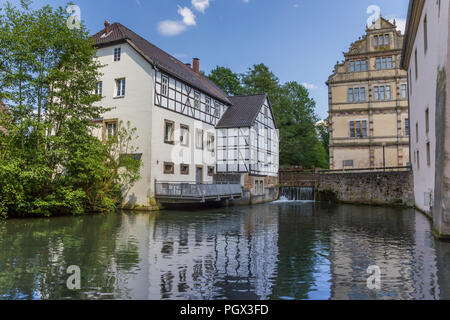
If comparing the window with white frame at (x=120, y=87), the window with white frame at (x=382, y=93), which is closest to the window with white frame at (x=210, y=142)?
the window with white frame at (x=120, y=87)

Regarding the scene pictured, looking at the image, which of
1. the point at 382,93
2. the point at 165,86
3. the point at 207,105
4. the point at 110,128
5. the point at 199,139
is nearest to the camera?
the point at 165,86

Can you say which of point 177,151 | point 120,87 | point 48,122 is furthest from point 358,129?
point 48,122

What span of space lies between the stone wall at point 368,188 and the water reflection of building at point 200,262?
16.0 meters

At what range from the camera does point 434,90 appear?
41.4ft

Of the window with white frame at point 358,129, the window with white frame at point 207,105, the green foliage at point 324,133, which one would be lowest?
the window with white frame at point 358,129

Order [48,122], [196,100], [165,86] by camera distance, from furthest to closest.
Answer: [196,100]
[165,86]
[48,122]

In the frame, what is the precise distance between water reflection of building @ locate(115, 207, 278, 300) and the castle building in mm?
24025

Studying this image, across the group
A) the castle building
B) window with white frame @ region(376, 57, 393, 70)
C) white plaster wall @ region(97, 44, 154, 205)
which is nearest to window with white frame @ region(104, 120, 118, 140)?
white plaster wall @ region(97, 44, 154, 205)

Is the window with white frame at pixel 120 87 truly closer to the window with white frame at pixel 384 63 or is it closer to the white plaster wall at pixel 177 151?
the white plaster wall at pixel 177 151

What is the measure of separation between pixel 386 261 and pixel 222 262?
383 centimetres

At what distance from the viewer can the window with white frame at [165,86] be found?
74.2 feet

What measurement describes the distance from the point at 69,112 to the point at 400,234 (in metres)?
16.8

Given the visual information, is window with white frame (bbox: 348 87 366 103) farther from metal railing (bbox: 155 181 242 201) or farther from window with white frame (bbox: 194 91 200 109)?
metal railing (bbox: 155 181 242 201)

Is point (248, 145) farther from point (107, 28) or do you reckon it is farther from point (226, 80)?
point (226, 80)
